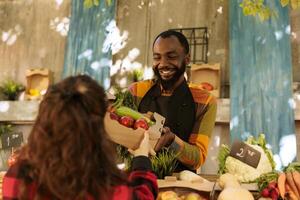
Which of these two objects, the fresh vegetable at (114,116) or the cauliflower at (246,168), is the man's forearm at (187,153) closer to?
the cauliflower at (246,168)

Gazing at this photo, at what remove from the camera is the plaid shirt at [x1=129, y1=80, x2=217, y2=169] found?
1.62 meters

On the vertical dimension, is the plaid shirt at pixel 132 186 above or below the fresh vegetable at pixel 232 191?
above

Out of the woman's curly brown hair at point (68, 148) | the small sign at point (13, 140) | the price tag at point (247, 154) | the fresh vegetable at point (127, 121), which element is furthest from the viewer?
the small sign at point (13, 140)

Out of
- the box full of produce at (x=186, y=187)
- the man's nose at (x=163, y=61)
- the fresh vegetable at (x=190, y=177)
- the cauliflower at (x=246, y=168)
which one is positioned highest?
the man's nose at (x=163, y=61)

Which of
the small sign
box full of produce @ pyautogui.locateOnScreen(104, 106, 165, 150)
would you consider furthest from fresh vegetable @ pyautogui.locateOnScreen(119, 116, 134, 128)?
the small sign

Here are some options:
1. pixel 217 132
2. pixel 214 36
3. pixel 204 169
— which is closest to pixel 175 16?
pixel 214 36

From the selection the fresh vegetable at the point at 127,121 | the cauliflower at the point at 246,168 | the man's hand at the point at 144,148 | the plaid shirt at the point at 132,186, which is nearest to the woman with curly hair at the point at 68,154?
the plaid shirt at the point at 132,186

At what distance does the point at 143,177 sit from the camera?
44.0 inches

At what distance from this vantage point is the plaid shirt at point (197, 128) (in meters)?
1.62

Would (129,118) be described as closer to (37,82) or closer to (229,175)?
(229,175)

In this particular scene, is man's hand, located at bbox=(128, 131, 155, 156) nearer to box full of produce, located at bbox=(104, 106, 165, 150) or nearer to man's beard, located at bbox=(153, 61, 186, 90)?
box full of produce, located at bbox=(104, 106, 165, 150)

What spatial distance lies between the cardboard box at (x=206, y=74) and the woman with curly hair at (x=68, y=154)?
370 cm

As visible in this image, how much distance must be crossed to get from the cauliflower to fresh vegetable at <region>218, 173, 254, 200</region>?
126mm

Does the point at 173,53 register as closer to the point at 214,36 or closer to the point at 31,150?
the point at 31,150
